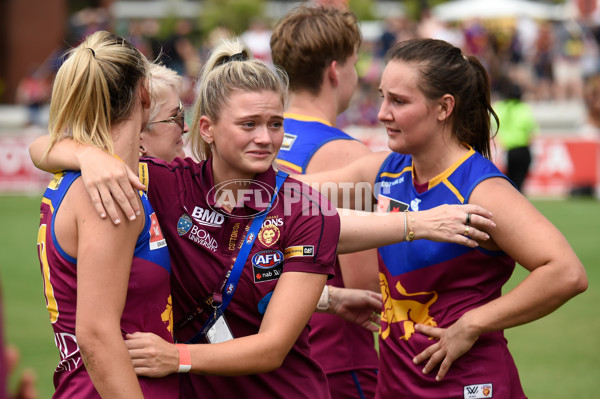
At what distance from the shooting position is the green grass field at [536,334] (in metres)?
6.52

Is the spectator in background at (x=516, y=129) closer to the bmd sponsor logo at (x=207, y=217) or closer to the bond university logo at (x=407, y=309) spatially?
the bond university logo at (x=407, y=309)

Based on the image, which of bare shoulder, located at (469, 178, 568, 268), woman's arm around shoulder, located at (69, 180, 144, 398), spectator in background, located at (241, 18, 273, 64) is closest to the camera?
woman's arm around shoulder, located at (69, 180, 144, 398)

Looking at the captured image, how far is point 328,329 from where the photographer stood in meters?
3.89

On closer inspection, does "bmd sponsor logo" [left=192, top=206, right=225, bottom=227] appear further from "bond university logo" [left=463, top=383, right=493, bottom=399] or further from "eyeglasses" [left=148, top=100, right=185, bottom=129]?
"bond university logo" [left=463, top=383, right=493, bottom=399]

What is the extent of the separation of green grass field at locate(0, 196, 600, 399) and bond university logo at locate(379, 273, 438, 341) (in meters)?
3.02

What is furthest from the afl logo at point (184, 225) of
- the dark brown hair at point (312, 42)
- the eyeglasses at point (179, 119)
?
the dark brown hair at point (312, 42)

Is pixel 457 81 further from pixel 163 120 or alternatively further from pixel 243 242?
pixel 163 120

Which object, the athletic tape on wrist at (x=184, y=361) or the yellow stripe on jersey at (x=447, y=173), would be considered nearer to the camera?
the athletic tape on wrist at (x=184, y=361)

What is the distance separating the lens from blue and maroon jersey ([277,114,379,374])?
386 centimetres

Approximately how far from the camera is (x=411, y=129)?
3.22 metres

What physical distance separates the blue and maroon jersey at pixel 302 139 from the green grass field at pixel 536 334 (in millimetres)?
2550

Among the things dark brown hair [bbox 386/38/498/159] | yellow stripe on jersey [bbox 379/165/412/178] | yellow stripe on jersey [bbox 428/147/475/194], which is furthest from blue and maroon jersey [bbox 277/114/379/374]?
yellow stripe on jersey [bbox 428/147/475/194]

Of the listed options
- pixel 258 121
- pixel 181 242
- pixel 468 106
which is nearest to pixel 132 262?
pixel 181 242

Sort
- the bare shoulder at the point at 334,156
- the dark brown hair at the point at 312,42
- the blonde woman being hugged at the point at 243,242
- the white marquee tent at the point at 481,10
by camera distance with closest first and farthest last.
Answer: the blonde woman being hugged at the point at 243,242
the bare shoulder at the point at 334,156
the dark brown hair at the point at 312,42
the white marquee tent at the point at 481,10
